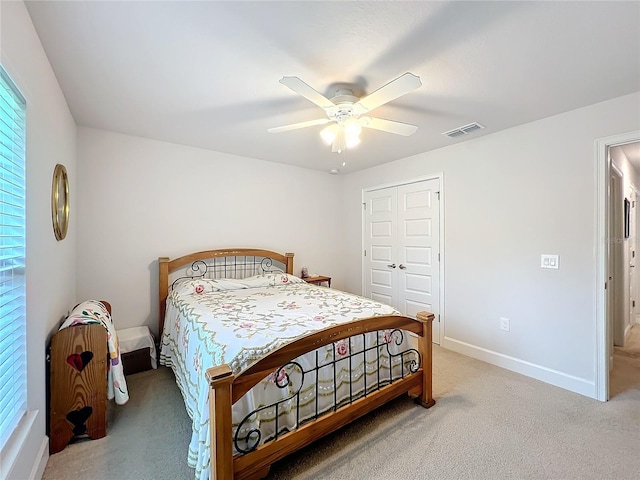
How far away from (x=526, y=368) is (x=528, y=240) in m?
1.28

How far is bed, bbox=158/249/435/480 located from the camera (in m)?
1.47

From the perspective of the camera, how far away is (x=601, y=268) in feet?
8.03

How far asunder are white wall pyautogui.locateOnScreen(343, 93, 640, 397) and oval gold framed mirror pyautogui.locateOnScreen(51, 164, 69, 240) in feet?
→ 12.3

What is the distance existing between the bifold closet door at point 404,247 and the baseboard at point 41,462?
373 cm

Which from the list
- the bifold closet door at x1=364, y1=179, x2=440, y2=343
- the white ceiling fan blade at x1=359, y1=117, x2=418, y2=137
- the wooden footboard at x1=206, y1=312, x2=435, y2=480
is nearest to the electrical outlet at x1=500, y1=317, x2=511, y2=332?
the bifold closet door at x1=364, y1=179, x2=440, y2=343

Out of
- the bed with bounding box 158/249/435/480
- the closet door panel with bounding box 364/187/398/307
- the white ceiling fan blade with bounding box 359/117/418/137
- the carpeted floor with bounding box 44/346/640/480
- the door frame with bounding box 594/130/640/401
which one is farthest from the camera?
the closet door panel with bounding box 364/187/398/307

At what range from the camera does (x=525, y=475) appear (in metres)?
1.66

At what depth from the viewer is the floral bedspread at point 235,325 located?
158 cm

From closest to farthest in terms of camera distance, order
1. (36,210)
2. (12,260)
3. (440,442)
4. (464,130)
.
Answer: (12,260) → (36,210) → (440,442) → (464,130)

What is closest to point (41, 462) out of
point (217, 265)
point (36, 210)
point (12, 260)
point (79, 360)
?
point (79, 360)

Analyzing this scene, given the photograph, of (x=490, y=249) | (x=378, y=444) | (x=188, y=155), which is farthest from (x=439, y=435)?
(x=188, y=155)

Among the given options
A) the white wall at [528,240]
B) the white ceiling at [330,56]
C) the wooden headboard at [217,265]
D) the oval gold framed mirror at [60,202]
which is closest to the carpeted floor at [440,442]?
the white wall at [528,240]

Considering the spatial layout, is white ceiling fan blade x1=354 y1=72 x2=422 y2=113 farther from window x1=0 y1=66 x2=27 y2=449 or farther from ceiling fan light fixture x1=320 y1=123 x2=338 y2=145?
window x1=0 y1=66 x2=27 y2=449

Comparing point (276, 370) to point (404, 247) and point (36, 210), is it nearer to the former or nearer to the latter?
point (36, 210)
